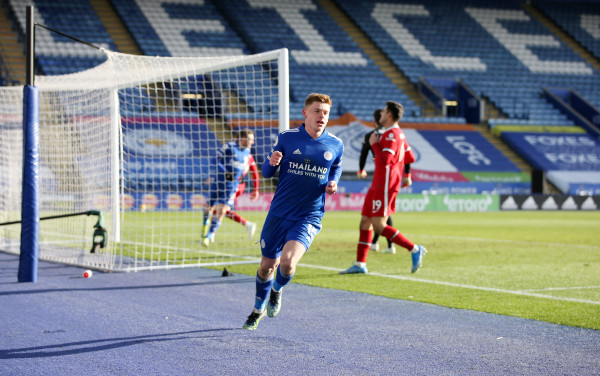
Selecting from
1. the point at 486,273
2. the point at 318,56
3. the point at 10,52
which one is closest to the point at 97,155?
the point at 486,273

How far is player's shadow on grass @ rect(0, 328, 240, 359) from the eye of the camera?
4.91 m

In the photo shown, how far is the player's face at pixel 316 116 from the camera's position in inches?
222

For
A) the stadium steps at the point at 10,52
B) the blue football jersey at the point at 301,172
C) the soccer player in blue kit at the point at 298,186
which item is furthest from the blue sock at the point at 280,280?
the stadium steps at the point at 10,52

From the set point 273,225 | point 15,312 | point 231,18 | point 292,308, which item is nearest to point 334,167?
point 273,225

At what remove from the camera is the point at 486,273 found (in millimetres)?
9562

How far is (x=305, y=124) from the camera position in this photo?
5.79 metres

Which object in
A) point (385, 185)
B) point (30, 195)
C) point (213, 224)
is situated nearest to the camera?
point (30, 195)

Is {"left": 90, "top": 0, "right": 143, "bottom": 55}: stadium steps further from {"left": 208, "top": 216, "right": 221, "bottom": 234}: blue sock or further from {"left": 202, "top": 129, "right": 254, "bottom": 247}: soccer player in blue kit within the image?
{"left": 208, "top": 216, "right": 221, "bottom": 234}: blue sock

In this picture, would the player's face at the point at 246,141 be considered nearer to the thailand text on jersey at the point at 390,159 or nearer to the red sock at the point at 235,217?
the red sock at the point at 235,217

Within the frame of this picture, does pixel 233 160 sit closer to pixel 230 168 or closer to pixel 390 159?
pixel 230 168

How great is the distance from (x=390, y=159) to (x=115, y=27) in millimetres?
30120

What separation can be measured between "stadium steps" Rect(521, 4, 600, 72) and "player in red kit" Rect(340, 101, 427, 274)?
39.5 m

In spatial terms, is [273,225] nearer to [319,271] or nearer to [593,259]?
[319,271]

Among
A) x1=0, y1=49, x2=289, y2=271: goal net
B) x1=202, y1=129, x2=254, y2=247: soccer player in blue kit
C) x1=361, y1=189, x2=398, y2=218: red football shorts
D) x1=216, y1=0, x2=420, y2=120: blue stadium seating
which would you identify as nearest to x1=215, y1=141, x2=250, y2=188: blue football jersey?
x1=202, y1=129, x2=254, y2=247: soccer player in blue kit
